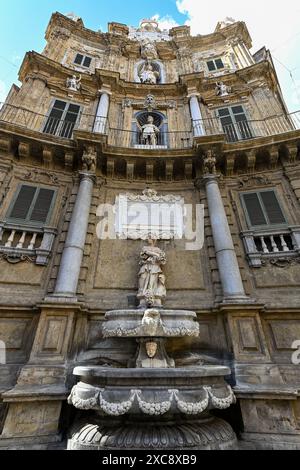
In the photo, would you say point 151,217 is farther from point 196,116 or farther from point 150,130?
point 196,116

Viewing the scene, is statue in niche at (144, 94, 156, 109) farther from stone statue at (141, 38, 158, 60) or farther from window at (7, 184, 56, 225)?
window at (7, 184, 56, 225)

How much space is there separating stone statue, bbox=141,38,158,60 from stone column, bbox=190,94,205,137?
5.02 m

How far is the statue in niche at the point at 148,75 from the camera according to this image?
39.9 feet

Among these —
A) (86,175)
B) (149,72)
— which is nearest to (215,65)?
(149,72)

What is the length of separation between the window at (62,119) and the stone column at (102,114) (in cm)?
100

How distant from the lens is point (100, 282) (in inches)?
247

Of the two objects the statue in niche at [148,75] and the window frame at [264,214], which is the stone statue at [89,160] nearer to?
the window frame at [264,214]

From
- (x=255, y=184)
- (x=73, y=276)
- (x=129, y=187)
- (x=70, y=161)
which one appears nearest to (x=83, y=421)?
(x=73, y=276)

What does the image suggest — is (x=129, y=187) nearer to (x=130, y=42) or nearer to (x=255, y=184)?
(x=255, y=184)

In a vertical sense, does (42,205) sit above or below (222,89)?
below

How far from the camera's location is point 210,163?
7.61 metres

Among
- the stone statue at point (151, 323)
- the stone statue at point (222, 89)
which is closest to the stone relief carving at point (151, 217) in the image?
the stone statue at point (151, 323)

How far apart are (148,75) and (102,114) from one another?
4593 mm

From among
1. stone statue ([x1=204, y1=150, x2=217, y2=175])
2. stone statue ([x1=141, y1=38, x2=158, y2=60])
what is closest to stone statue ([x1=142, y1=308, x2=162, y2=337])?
stone statue ([x1=204, y1=150, x2=217, y2=175])
